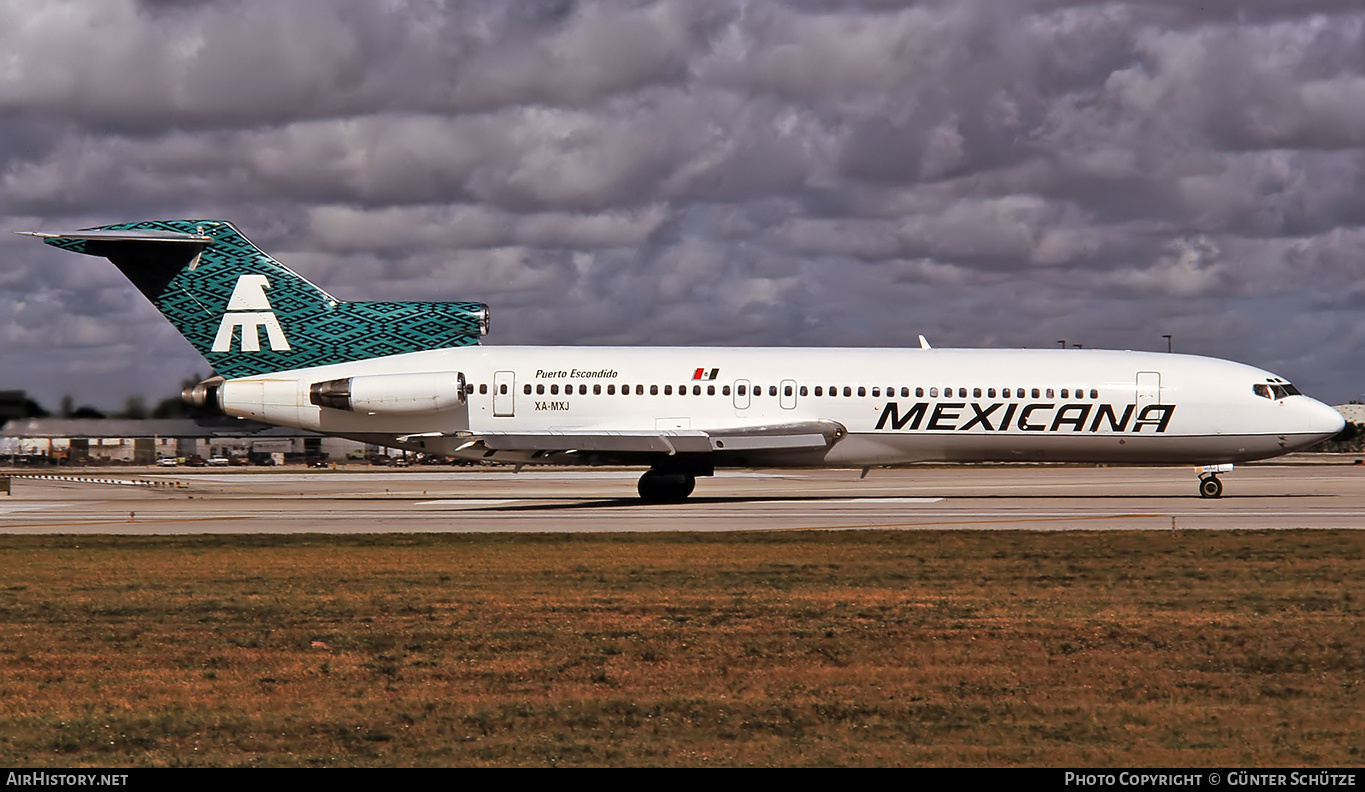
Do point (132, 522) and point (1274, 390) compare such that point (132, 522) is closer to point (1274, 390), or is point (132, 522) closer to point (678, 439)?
point (678, 439)

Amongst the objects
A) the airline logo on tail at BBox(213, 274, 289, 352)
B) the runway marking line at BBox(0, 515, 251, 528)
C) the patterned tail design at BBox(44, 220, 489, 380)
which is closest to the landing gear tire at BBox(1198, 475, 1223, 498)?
the patterned tail design at BBox(44, 220, 489, 380)

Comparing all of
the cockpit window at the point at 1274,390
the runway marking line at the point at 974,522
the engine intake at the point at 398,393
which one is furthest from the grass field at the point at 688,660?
the cockpit window at the point at 1274,390

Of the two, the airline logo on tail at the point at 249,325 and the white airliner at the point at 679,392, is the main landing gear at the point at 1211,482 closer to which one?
the white airliner at the point at 679,392

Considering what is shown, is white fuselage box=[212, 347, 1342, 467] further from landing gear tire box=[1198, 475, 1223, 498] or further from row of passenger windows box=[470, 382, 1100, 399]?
landing gear tire box=[1198, 475, 1223, 498]

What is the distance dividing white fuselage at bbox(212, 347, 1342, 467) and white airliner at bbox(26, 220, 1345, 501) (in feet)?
0.17

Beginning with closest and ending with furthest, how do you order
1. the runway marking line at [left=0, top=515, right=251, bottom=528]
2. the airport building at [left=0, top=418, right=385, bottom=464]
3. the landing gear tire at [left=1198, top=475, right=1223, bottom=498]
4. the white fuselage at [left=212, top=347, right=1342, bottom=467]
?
the runway marking line at [left=0, top=515, right=251, bottom=528], the white fuselage at [left=212, top=347, right=1342, bottom=467], the landing gear tire at [left=1198, top=475, right=1223, bottom=498], the airport building at [left=0, top=418, right=385, bottom=464]

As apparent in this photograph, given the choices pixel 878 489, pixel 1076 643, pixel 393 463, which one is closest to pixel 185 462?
pixel 393 463

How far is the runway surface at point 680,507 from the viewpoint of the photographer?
26.0m

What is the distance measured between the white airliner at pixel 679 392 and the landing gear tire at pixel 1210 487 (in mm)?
62

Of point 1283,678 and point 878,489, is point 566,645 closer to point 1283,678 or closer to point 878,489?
point 1283,678

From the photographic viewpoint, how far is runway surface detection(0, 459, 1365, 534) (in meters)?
26.0

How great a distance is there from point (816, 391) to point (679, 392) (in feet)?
11.7

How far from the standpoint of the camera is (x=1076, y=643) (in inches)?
463
